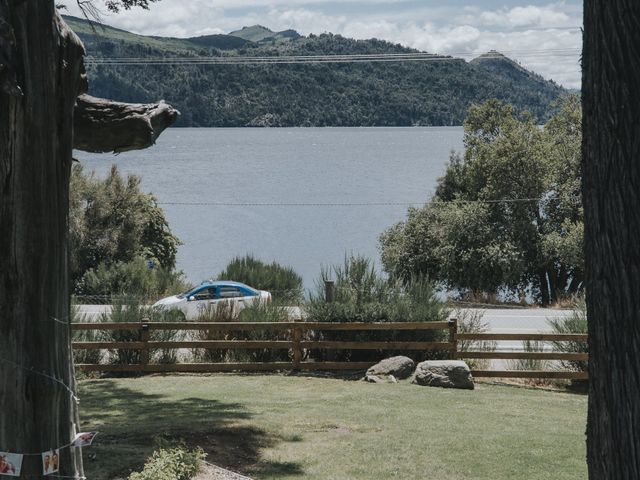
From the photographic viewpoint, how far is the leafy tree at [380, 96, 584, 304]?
3716 cm

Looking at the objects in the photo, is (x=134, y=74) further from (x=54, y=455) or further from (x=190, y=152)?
(x=54, y=455)

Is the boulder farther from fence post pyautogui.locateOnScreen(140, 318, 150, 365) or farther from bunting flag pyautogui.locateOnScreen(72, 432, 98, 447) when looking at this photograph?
bunting flag pyautogui.locateOnScreen(72, 432, 98, 447)

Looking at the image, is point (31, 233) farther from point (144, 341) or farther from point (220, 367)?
point (220, 367)

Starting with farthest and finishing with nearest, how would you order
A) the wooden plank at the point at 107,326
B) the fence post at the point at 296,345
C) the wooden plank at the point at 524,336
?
the fence post at the point at 296,345 → the wooden plank at the point at 107,326 → the wooden plank at the point at 524,336

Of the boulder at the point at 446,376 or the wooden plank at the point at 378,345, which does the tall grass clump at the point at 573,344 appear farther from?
the boulder at the point at 446,376

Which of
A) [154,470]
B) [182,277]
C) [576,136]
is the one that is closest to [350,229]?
[576,136]

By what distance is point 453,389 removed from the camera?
14.7 metres

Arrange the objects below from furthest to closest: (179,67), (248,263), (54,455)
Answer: (179,67)
(248,263)
(54,455)

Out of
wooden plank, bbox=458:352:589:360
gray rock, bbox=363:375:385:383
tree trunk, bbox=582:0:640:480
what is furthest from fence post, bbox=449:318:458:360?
tree trunk, bbox=582:0:640:480

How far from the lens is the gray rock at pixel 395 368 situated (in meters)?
15.4

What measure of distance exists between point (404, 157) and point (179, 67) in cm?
4417

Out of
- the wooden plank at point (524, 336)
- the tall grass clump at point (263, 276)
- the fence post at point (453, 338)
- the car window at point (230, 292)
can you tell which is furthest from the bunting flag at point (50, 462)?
the tall grass clump at point (263, 276)

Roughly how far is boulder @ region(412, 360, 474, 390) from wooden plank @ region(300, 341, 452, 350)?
1.07 m

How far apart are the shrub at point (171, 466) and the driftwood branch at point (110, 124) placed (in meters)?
2.66
